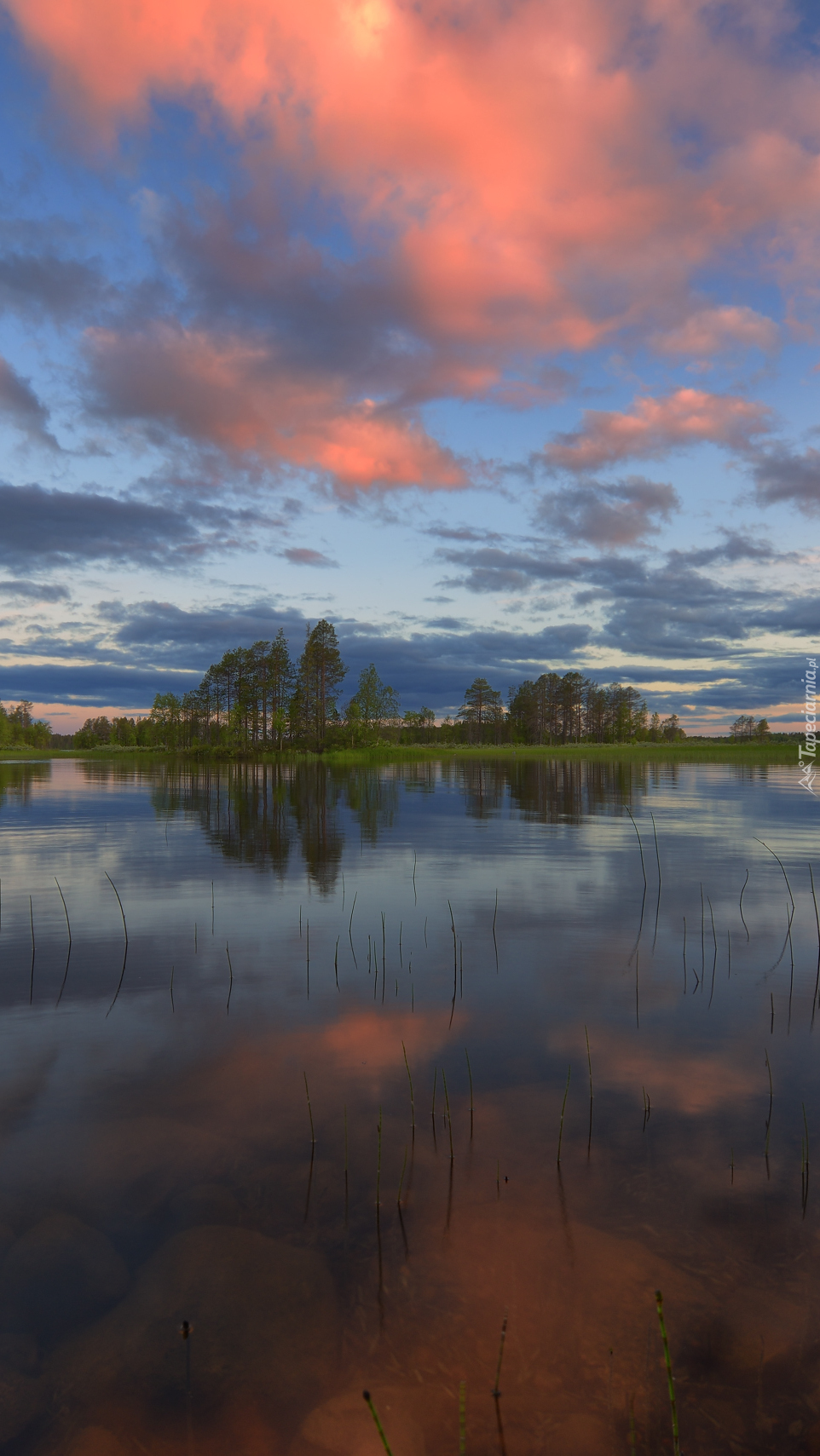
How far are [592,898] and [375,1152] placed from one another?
42.1 ft

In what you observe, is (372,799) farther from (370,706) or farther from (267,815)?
(370,706)

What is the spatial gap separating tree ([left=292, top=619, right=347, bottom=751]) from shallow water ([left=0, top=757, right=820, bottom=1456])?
4494 inches

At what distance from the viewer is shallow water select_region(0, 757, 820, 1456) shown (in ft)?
15.2

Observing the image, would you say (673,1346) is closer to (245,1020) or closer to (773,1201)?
(773,1201)

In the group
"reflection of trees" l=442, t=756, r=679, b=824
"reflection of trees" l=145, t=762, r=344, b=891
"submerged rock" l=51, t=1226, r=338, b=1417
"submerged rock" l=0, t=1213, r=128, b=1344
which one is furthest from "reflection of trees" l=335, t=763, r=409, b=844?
"submerged rock" l=51, t=1226, r=338, b=1417

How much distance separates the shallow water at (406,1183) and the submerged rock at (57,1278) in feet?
0.07

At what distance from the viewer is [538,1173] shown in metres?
6.84

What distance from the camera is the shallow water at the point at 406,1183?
463 centimetres

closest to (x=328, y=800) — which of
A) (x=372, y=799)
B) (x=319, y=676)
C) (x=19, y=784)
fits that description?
(x=372, y=799)

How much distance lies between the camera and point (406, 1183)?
672 centimetres

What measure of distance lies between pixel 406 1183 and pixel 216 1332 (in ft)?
6.97

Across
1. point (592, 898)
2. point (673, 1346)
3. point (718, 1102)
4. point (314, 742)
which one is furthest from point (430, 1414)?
point (314, 742)

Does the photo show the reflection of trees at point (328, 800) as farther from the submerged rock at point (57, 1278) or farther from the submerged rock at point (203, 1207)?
the submerged rock at point (57, 1278)

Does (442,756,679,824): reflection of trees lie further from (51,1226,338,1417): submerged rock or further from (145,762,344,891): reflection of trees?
(51,1226,338,1417): submerged rock
